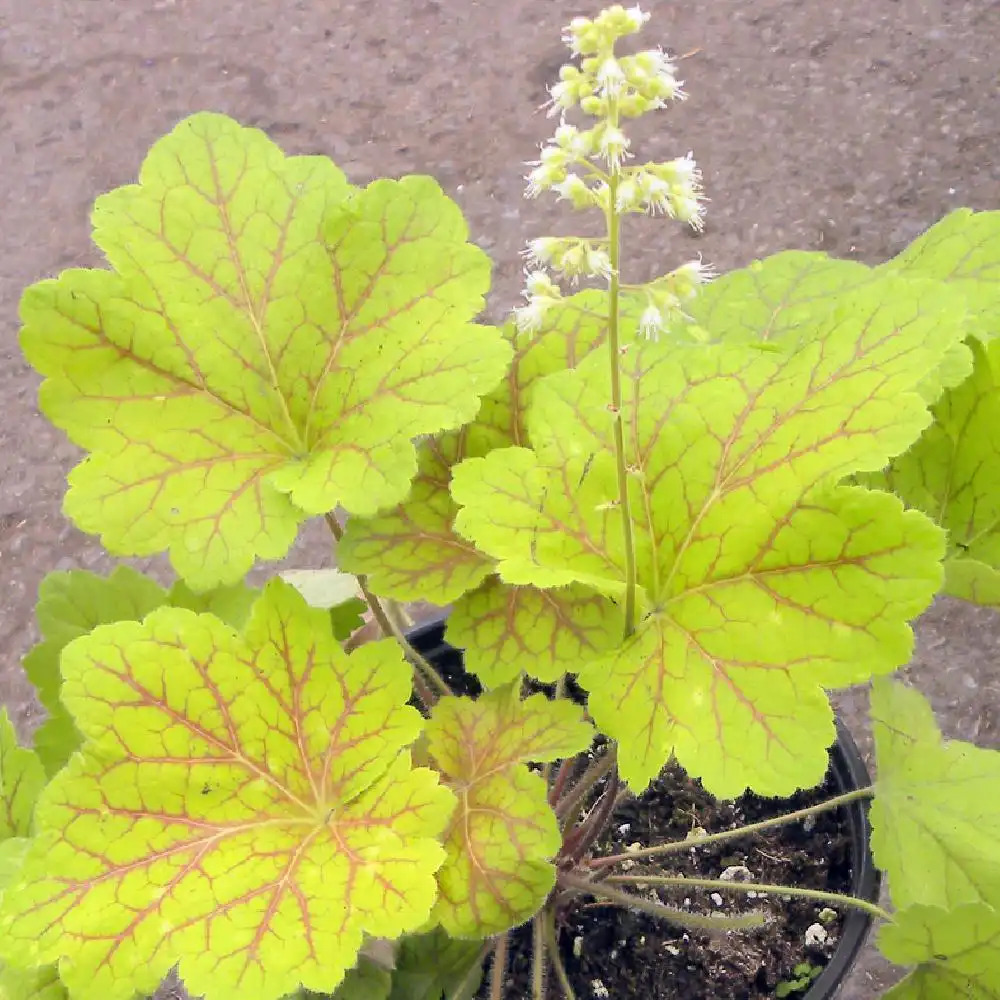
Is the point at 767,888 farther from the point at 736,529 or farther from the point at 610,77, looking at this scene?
the point at 610,77

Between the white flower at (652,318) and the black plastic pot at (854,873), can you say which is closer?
the white flower at (652,318)

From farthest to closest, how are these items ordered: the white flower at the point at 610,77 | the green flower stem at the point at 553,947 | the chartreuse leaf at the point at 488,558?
1. the green flower stem at the point at 553,947
2. the chartreuse leaf at the point at 488,558
3. the white flower at the point at 610,77

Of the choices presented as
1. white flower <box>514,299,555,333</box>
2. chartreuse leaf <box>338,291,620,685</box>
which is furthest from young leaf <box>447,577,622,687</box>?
white flower <box>514,299,555,333</box>

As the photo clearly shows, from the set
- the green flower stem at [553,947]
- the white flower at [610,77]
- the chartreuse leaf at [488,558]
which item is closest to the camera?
the white flower at [610,77]

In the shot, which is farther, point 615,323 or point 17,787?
point 17,787

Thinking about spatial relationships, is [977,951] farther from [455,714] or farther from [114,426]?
[114,426]

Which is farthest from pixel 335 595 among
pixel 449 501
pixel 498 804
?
pixel 498 804

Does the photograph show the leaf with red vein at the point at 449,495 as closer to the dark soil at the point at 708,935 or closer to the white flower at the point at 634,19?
the white flower at the point at 634,19

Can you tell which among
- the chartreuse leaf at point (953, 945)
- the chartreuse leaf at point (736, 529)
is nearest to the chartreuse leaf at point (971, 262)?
the chartreuse leaf at point (736, 529)
